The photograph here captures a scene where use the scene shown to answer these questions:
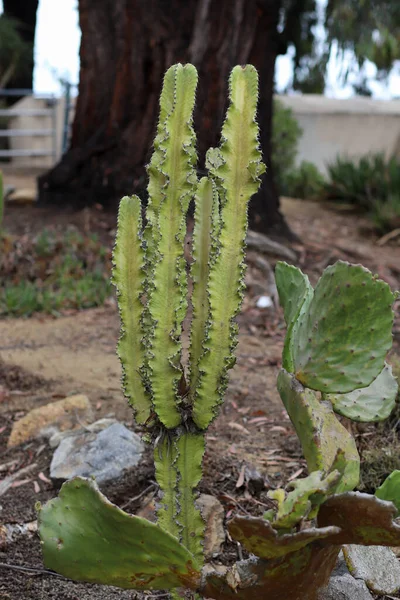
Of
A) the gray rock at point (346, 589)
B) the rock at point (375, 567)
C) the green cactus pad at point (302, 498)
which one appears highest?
the green cactus pad at point (302, 498)

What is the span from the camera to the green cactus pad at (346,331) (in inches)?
71.1

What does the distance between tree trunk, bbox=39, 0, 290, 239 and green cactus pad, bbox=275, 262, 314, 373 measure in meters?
3.77

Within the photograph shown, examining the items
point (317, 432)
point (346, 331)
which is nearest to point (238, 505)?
point (317, 432)

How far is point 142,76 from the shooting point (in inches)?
260

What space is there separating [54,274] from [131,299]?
13.4ft

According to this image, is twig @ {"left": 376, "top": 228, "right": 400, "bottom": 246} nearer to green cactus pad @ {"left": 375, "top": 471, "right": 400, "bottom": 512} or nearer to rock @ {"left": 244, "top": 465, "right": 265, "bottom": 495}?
rock @ {"left": 244, "top": 465, "right": 265, "bottom": 495}

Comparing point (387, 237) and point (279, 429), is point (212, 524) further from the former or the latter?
point (387, 237)

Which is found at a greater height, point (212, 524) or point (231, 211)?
point (231, 211)

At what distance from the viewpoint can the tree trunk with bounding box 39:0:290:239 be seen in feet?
20.8

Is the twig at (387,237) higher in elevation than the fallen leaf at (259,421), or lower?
lower

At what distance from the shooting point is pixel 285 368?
2.07 m

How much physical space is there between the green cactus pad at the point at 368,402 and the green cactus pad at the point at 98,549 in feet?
2.14

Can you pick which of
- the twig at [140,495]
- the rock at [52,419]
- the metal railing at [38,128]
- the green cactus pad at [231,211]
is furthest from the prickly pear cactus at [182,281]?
the metal railing at [38,128]

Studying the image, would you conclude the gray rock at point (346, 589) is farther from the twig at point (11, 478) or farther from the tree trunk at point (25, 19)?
the tree trunk at point (25, 19)
